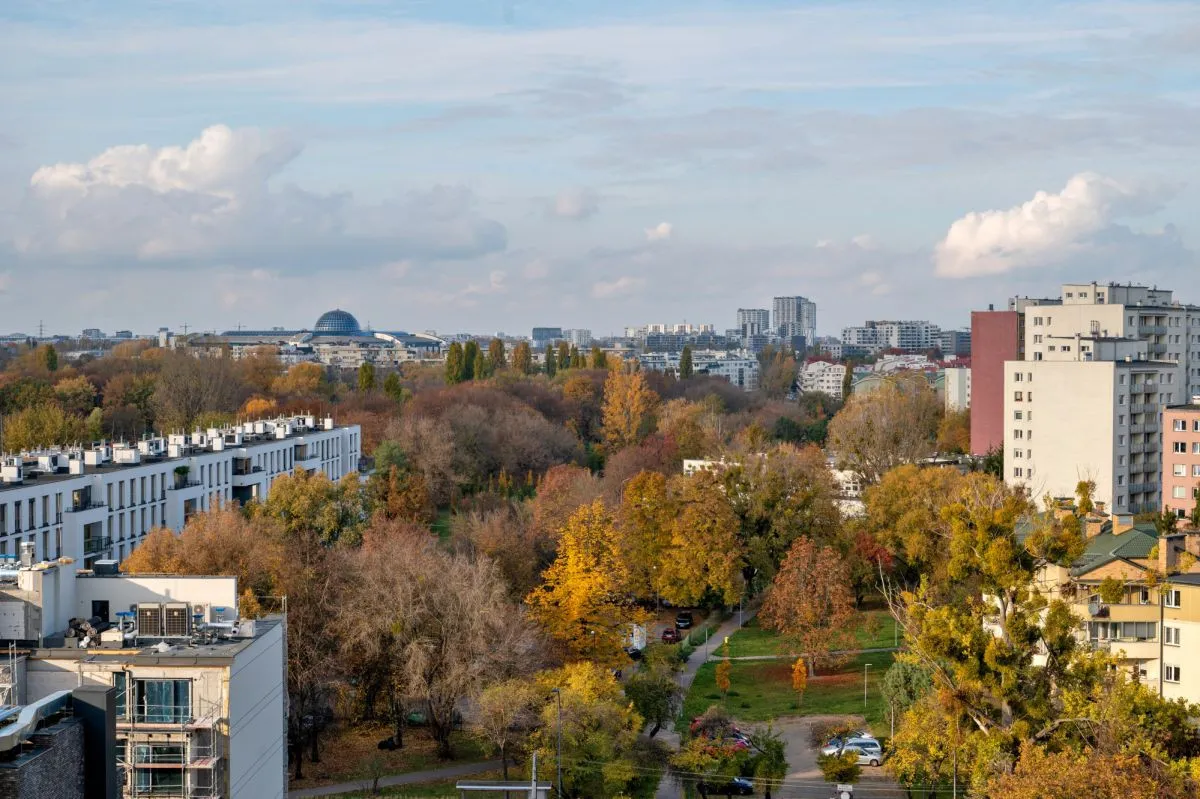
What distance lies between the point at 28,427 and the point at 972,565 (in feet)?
165

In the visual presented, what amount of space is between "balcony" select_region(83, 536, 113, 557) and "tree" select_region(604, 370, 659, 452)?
43060 mm

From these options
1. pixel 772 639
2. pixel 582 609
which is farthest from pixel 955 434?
pixel 582 609

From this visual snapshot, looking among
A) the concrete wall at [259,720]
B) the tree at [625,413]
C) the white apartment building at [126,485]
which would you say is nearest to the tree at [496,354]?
the tree at [625,413]

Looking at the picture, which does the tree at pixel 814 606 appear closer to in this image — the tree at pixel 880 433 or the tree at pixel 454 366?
the tree at pixel 880 433

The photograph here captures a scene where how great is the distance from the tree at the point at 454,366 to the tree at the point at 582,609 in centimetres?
6486

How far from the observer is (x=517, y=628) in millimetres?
32750

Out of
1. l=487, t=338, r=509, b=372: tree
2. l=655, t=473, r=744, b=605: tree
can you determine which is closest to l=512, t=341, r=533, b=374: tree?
l=487, t=338, r=509, b=372: tree

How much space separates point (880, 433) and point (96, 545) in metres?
36.5

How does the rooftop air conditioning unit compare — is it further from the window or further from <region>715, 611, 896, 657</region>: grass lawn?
<region>715, 611, 896, 657</region>: grass lawn

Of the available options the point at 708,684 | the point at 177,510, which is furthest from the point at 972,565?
the point at 177,510

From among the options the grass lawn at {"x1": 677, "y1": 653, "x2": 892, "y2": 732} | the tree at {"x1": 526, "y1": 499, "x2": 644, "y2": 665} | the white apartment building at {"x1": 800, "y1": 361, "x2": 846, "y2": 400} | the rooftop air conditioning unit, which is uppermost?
the white apartment building at {"x1": 800, "y1": 361, "x2": 846, "y2": 400}

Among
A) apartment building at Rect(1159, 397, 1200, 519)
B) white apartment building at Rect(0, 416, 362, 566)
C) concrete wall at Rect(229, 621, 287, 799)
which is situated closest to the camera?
concrete wall at Rect(229, 621, 287, 799)

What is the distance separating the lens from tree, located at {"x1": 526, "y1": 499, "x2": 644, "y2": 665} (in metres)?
35.9

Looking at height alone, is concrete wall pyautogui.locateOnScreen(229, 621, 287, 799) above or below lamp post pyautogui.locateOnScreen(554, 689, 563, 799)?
above
